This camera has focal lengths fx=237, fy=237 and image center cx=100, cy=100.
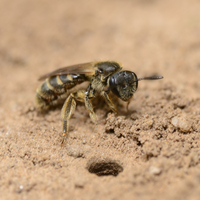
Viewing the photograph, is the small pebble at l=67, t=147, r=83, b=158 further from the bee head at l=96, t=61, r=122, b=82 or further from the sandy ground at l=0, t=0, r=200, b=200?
the bee head at l=96, t=61, r=122, b=82

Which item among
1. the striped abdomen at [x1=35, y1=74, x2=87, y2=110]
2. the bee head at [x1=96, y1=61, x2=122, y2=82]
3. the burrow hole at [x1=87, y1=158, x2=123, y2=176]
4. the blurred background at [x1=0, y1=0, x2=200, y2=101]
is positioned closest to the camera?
the burrow hole at [x1=87, y1=158, x2=123, y2=176]

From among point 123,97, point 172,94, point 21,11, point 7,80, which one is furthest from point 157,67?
point 21,11

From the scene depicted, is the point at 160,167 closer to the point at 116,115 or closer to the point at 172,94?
the point at 116,115

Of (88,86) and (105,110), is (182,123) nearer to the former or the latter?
(105,110)

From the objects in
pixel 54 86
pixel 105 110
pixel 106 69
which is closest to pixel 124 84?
pixel 106 69

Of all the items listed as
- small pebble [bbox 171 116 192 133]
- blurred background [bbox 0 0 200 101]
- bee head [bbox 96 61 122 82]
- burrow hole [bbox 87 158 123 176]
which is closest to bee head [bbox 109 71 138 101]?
bee head [bbox 96 61 122 82]
